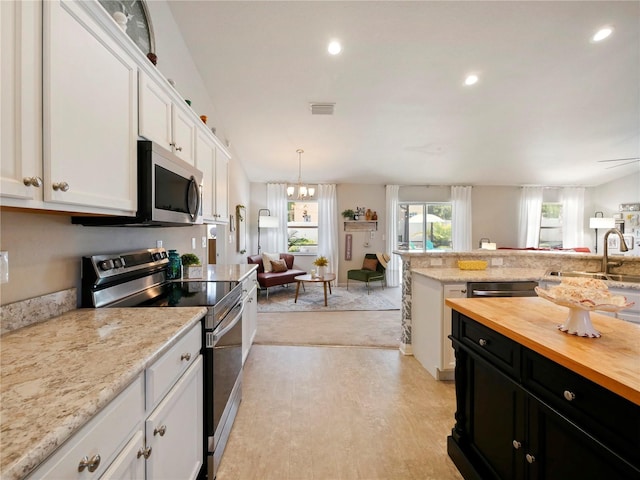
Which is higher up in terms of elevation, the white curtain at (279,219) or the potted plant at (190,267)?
the white curtain at (279,219)

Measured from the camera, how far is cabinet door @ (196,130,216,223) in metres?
2.48

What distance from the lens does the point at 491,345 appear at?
4.61 ft

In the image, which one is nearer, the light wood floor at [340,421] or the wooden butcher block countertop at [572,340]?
the wooden butcher block countertop at [572,340]

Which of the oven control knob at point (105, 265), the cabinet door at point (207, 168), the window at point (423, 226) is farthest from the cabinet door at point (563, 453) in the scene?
the window at point (423, 226)

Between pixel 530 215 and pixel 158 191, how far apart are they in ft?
28.1

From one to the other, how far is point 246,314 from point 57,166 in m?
2.03

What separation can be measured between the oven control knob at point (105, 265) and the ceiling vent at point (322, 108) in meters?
3.40

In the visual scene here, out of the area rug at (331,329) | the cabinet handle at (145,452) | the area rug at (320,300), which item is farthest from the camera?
the area rug at (320,300)

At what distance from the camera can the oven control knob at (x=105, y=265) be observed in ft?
4.91

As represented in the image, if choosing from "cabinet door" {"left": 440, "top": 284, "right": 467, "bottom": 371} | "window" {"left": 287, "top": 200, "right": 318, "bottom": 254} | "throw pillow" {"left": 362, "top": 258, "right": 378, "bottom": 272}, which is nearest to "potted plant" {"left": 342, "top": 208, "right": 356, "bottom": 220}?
"window" {"left": 287, "top": 200, "right": 318, "bottom": 254}

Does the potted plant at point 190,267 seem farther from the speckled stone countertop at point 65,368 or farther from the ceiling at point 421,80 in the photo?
the ceiling at point 421,80

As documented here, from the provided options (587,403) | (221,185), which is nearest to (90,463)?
(587,403)

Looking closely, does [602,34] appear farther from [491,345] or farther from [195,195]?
[195,195]

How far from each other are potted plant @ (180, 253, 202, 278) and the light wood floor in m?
1.03
